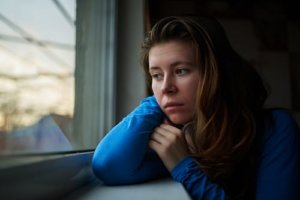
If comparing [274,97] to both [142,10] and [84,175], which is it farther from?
[84,175]

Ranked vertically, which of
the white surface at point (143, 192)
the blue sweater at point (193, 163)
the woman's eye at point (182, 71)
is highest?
the woman's eye at point (182, 71)

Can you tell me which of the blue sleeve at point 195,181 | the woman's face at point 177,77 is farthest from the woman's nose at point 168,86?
the blue sleeve at point 195,181

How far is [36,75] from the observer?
1.88ft

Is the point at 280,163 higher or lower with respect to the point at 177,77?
lower

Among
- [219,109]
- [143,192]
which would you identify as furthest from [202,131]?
[143,192]

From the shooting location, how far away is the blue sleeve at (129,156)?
0.66m

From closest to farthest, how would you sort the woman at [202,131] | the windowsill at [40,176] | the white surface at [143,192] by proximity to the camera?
the windowsill at [40,176] < the white surface at [143,192] < the woman at [202,131]

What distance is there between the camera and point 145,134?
697mm

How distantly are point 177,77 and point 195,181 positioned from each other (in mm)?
213

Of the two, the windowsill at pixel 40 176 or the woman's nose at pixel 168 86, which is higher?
the woman's nose at pixel 168 86

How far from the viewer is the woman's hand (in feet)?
2.20

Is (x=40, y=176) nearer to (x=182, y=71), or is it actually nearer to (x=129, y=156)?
(x=129, y=156)

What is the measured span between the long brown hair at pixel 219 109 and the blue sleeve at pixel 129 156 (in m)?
0.10

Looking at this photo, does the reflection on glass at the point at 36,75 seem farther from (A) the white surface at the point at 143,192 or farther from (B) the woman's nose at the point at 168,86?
(B) the woman's nose at the point at 168,86
